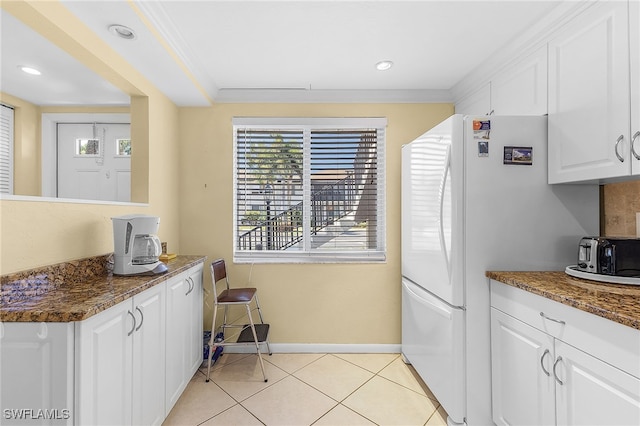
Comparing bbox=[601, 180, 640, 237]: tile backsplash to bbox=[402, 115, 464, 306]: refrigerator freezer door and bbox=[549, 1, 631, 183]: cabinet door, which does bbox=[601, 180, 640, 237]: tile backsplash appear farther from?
bbox=[402, 115, 464, 306]: refrigerator freezer door

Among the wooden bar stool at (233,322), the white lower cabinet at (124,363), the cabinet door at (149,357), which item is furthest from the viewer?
the wooden bar stool at (233,322)

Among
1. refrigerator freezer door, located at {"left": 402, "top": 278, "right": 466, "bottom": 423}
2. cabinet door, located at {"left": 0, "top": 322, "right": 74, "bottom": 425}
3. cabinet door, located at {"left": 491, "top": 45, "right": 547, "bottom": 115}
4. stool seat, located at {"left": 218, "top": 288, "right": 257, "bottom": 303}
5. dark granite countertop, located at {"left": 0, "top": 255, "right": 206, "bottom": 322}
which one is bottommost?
refrigerator freezer door, located at {"left": 402, "top": 278, "right": 466, "bottom": 423}

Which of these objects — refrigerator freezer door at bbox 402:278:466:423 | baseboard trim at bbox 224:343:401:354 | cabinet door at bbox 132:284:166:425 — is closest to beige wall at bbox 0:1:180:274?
cabinet door at bbox 132:284:166:425

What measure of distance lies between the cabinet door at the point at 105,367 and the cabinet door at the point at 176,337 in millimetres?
429

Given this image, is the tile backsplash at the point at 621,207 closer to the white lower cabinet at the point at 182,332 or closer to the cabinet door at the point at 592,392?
the cabinet door at the point at 592,392

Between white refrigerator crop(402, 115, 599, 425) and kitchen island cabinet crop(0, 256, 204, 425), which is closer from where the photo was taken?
kitchen island cabinet crop(0, 256, 204, 425)

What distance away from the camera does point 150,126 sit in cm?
228

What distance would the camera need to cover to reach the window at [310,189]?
286 cm

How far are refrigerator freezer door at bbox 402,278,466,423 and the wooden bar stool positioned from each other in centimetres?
122

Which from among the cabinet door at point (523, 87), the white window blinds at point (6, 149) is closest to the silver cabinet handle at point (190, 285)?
the white window blinds at point (6, 149)

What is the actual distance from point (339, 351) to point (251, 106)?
2479mm

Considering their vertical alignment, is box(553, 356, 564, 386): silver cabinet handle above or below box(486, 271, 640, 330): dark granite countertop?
below

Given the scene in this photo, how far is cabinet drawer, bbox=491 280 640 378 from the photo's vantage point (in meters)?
0.99

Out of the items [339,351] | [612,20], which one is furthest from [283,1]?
[339,351]
